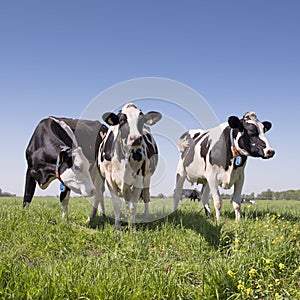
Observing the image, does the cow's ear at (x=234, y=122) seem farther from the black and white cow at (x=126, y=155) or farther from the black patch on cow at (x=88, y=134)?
the black patch on cow at (x=88, y=134)

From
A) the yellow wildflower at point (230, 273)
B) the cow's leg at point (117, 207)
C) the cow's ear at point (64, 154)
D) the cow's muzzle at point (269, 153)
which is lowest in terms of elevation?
the yellow wildflower at point (230, 273)

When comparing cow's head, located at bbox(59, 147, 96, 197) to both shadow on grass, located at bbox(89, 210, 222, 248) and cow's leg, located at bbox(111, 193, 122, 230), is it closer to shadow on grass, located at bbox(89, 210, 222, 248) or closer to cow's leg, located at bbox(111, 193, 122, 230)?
cow's leg, located at bbox(111, 193, 122, 230)

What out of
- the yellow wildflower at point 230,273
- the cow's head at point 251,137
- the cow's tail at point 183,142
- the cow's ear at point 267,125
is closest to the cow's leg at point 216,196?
the cow's head at point 251,137

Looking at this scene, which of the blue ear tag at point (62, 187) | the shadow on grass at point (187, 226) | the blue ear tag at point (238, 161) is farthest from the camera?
the blue ear tag at point (238, 161)

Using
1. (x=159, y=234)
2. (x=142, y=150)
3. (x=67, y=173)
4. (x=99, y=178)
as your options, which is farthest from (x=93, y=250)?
(x=99, y=178)

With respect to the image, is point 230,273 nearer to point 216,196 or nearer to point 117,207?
point 117,207

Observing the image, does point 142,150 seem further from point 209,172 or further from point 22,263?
point 22,263

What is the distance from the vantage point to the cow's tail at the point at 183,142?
34.6 feet

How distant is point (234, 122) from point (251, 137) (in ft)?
1.63

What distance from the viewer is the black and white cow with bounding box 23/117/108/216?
639 cm

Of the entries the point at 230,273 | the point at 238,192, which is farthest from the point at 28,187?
the point at 230,273

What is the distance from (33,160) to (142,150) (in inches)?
92.4

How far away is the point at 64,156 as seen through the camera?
6516mm

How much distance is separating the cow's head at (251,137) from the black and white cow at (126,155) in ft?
6.38
